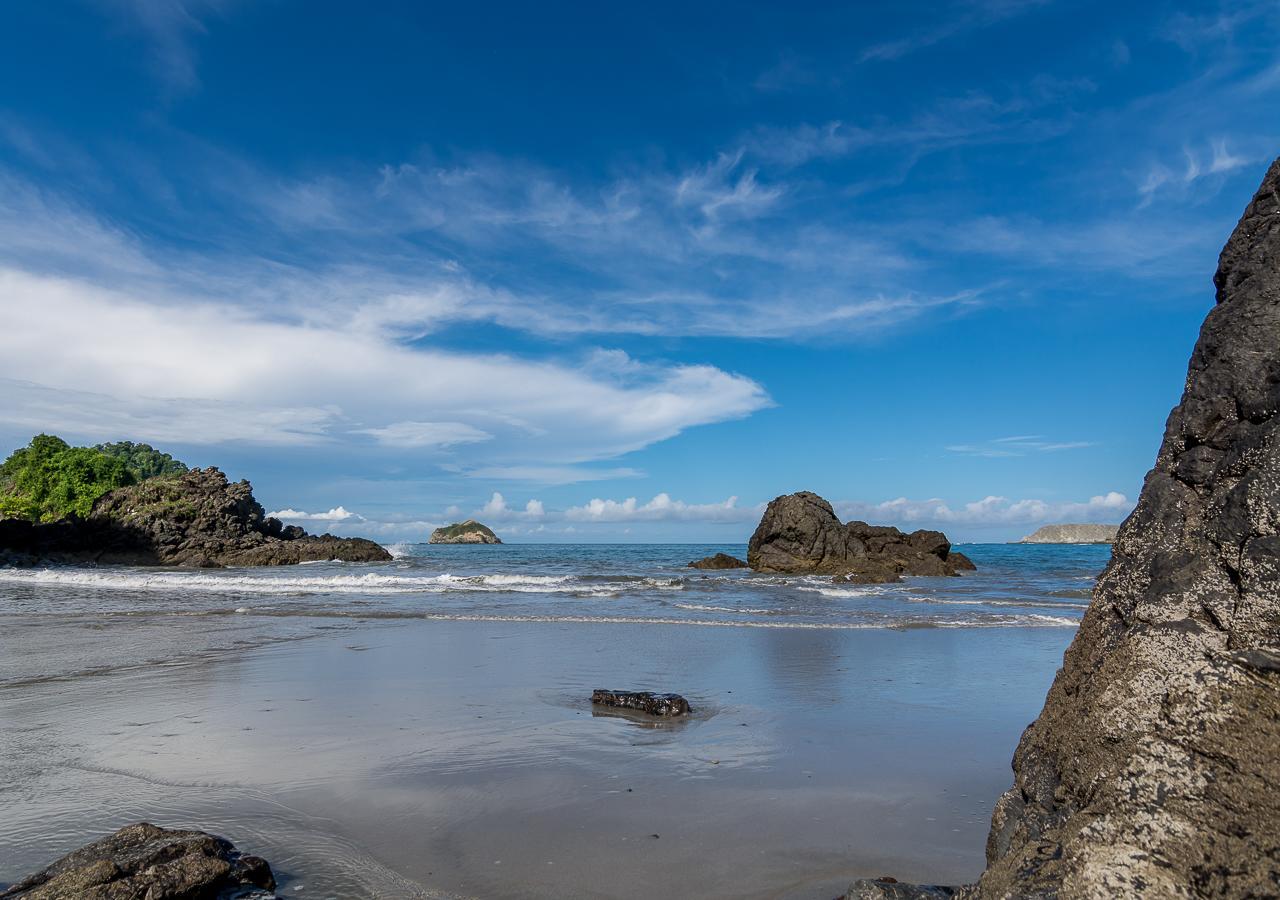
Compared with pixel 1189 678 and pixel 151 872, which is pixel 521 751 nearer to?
pixel 151 872

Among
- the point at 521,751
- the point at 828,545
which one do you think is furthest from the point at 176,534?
the point at 521,751

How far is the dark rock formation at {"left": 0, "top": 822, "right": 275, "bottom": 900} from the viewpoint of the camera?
3.30 meters

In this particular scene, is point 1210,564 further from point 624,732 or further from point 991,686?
point 991,686

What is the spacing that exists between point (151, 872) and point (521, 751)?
3135 mm

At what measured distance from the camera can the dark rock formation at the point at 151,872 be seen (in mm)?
3303

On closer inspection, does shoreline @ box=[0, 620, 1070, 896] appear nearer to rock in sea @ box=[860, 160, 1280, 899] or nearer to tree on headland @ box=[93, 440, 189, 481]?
rock in sea @ box=[860, 160, 1280, 899]

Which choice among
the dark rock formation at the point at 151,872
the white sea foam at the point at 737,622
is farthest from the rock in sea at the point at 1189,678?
the white sea foam at the point at 737,622

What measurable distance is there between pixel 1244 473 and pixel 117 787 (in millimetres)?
6554

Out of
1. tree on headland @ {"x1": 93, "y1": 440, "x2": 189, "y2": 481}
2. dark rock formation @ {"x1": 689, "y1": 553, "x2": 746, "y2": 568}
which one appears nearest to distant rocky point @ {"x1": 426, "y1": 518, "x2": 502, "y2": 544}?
tree on headland @ {"x1": 93, "y1": 440, "x2": 189, "y2": 481}

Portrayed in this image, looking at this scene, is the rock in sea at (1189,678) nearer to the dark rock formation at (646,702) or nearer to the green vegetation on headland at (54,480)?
the dark rock formation at (646,702)

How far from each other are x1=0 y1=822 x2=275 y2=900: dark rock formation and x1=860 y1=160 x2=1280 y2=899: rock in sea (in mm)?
3168

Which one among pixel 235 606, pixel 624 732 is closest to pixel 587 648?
pixel 624 732

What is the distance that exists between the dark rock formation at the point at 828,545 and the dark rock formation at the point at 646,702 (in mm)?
28934

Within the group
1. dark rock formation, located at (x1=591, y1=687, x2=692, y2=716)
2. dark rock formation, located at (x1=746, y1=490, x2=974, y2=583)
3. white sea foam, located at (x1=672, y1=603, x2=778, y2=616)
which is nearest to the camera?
dark rock formation, located at (x1=591, y1=687, x2=692, y2=716)
